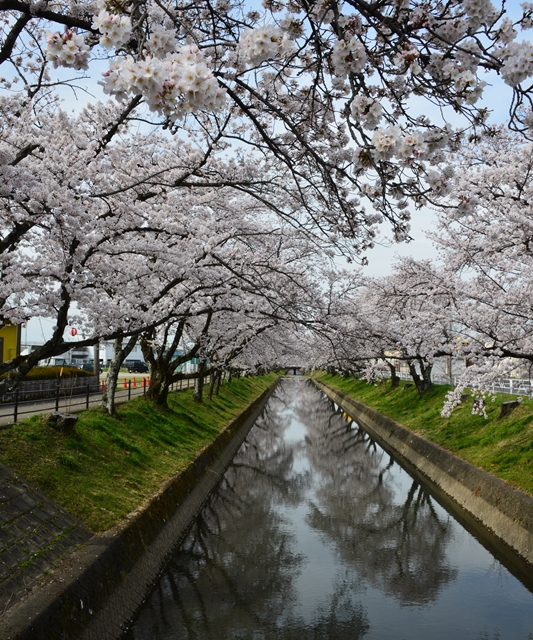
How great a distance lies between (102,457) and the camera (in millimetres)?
11430

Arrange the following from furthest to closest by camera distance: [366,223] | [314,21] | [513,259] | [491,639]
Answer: [513,259], [491,639], [366,223], [314,21]

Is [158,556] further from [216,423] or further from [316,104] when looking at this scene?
[216,423]

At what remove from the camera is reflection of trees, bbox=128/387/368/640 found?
7.45 meters

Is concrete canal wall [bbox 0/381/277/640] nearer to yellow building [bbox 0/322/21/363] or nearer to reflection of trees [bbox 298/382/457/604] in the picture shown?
reflection of trees [bbox 298/382/457/604]

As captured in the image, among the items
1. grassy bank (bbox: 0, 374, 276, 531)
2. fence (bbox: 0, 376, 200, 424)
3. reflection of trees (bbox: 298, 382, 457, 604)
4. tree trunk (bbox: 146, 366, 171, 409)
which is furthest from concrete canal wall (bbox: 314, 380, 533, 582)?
fence (bbox: 0, 376, 200, 424)

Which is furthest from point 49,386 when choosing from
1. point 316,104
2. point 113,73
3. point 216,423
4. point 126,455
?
point 113,73

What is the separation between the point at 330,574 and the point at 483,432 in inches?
365

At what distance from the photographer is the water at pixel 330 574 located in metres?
7.64

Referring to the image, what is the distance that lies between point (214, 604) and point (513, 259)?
9.49 meters

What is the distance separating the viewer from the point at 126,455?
1234cm

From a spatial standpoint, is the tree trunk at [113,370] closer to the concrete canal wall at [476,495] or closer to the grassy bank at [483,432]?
the concrete canal wall at [476,495]

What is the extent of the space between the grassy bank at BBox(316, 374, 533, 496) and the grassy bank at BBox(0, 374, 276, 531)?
7510mm

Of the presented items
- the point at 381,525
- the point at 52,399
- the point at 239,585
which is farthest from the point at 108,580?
the point at 52,399

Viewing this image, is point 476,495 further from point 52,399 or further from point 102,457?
point 52,399
